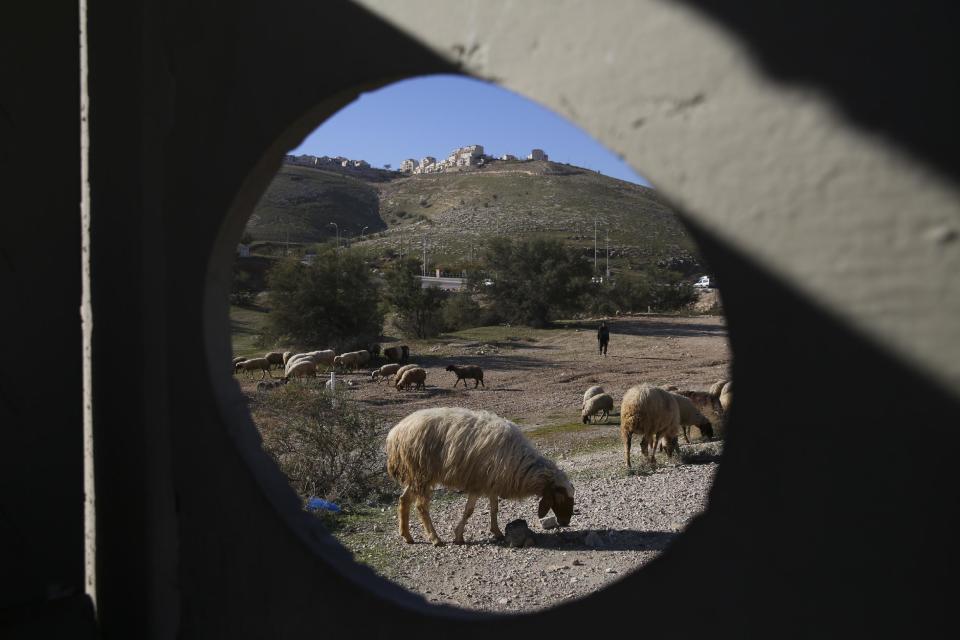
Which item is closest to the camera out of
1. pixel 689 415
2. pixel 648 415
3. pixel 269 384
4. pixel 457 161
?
pixel 648 415

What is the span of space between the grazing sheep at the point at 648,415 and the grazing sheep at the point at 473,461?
317 centimetres

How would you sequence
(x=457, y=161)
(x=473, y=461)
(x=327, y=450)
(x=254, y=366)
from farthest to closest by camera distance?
(x=457, y=161) < (x=254, y=366) < (x=327, y=450) < (x=473, y=461)

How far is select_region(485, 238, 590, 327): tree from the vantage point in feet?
99.1

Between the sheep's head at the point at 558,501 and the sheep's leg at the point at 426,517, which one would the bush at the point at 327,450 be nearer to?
the sheep's leg at the point at 426,517

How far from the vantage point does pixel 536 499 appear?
978 centimetres

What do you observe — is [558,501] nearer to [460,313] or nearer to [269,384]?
[269,384]

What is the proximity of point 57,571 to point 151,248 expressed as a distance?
136 cm

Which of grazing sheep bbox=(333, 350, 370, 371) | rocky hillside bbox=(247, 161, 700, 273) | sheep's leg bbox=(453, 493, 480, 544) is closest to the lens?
sheep's leg bbox=(453, 493, 480, 544)

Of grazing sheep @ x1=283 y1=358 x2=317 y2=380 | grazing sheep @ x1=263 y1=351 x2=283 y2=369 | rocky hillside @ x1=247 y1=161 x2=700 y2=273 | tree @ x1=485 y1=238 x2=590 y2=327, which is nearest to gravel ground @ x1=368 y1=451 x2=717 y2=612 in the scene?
grazing sheep @ x1=283 y1=358 x2=317 y2=380

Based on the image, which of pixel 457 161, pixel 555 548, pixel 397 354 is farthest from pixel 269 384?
pixel 457 161

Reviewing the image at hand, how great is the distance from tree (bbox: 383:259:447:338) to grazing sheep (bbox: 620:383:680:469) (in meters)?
17.5

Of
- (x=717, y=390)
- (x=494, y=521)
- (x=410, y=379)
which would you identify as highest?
(x=717, y=390)

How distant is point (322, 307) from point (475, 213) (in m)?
42.5

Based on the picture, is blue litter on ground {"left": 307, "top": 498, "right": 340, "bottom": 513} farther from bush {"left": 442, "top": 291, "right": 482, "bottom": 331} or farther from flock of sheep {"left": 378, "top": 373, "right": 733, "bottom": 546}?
bush {"left": 442, "top": 291, "right": 482, "bottom": 331}
